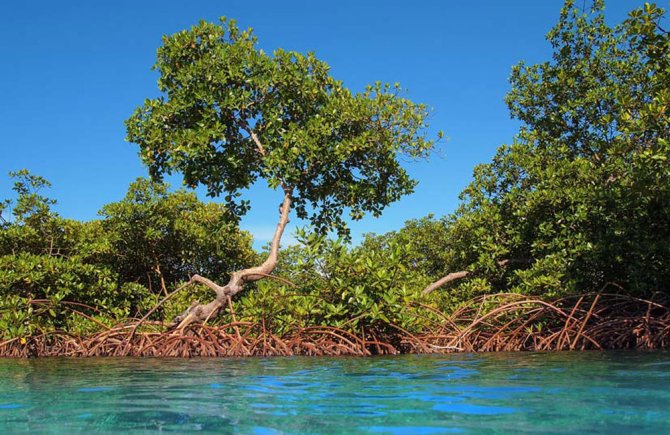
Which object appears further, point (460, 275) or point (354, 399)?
point (460, 275)

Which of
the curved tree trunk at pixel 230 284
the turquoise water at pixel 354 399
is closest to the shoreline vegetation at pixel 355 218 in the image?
the curved tree trunk at pixel 230 284

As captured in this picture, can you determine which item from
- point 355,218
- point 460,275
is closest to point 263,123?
point 355,218

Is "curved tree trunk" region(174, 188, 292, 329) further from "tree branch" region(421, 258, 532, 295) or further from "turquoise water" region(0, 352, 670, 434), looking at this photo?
"turquoise water" region(0, 352, 670, 434)

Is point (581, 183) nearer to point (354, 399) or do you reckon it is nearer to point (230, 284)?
point (230, 284)

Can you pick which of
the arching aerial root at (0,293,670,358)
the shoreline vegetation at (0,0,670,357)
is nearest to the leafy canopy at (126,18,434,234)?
the shoreline vegetation at (0,0,670,357)

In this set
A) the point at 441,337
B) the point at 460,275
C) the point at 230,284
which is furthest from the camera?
the point at 460,275

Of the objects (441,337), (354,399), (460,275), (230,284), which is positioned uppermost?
(460,275)

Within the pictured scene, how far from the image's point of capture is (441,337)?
12055mm

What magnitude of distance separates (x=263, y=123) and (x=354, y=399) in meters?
9.95

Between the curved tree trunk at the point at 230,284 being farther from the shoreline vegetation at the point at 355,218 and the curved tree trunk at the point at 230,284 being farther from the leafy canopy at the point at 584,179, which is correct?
the leafy canopy at the point at 584,179

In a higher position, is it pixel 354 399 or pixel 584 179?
pixel 584 179

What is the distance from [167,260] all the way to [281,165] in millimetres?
8002

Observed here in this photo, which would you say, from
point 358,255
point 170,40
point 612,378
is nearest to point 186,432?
point 612,378

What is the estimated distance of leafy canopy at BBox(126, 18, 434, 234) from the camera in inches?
518
